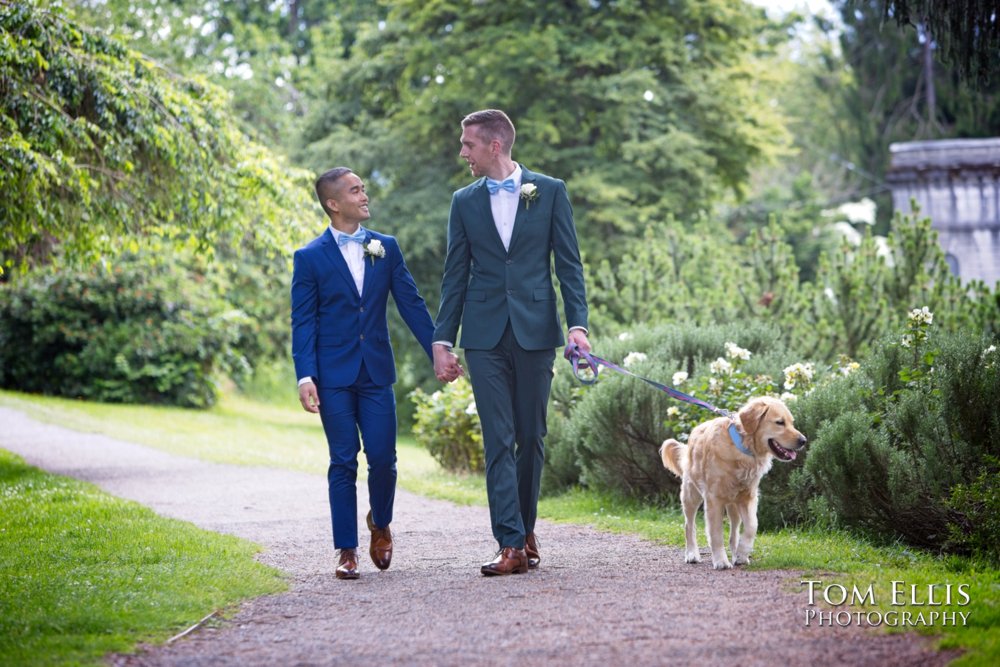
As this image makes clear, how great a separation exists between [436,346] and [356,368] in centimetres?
47

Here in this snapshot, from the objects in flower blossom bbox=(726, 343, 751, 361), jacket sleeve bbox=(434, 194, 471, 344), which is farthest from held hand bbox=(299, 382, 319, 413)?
flower blossom bbox=(726, 343, 751, 361)

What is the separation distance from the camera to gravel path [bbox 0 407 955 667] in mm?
4633

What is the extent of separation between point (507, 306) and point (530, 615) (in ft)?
6.13

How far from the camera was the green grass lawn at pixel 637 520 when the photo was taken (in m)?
5.31

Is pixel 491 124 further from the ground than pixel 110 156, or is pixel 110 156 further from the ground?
pixel 110 156

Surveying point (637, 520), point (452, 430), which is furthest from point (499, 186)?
point (452, 430)

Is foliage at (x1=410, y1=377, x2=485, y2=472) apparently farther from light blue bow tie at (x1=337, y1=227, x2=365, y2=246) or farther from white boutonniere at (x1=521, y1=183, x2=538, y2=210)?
white boutonniere at (x1=521, y1=183, x2=538, y2=210)

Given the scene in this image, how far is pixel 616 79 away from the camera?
78.6 feet

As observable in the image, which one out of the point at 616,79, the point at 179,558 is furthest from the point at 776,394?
the point at 616,79

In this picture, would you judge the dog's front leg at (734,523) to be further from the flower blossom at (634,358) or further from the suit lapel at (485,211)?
the flower blossom at (634,358)

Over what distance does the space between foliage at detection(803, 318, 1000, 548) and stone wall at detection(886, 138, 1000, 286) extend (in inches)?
895

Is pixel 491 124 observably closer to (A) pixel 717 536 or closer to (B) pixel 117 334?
(A) pixel 717 536

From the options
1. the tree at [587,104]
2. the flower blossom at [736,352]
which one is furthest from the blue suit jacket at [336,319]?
the tree at [587,104]

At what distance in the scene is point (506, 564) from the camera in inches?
257
